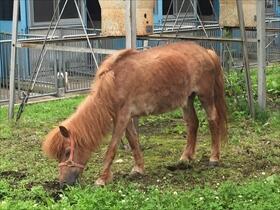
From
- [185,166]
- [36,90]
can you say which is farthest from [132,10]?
[36,90]

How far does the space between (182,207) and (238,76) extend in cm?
667

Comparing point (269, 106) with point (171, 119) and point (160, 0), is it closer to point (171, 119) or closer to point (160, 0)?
point (171, 119)

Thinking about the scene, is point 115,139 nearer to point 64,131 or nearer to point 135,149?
point 135,149

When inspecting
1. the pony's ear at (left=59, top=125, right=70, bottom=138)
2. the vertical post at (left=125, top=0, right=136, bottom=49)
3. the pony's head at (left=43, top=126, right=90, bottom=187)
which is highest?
the vertical post at (left=125, top=0, right=136, bottom=49)

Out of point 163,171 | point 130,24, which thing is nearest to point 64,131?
point 163,171

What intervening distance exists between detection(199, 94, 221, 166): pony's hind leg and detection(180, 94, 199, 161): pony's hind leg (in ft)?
0.71

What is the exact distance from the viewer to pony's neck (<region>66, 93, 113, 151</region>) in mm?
6418

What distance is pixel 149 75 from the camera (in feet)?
23.1

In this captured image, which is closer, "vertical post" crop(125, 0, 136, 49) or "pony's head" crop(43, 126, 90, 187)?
"pony's head" crop(43, 126, 90, 187)

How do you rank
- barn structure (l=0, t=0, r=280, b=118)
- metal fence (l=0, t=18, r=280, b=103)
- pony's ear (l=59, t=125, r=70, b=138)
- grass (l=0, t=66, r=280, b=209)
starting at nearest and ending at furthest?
grass (l=0, t=66, r=280, b=209) < pony's ear (l=59, t=125, r=70, b=138) < barn structure (l=0, t=0, r=280, b=118) < metal fence (l=0, t=18, r=280, b=103)

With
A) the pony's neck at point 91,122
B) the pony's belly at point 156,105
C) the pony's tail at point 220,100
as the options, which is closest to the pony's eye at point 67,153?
the pony's neck at point 91,122

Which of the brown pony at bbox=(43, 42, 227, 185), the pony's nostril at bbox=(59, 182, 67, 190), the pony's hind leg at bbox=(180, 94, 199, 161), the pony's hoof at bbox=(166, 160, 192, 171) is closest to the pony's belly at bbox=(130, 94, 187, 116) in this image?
the brown pony at bbox=(43, 42, 227, 185)

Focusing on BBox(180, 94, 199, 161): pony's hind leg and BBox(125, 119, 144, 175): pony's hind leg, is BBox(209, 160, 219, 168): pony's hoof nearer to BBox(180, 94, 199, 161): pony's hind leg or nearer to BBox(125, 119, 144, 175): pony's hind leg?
BBox(180, 94, 199, 161): pony's hind leg

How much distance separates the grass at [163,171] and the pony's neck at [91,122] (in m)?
0.49
